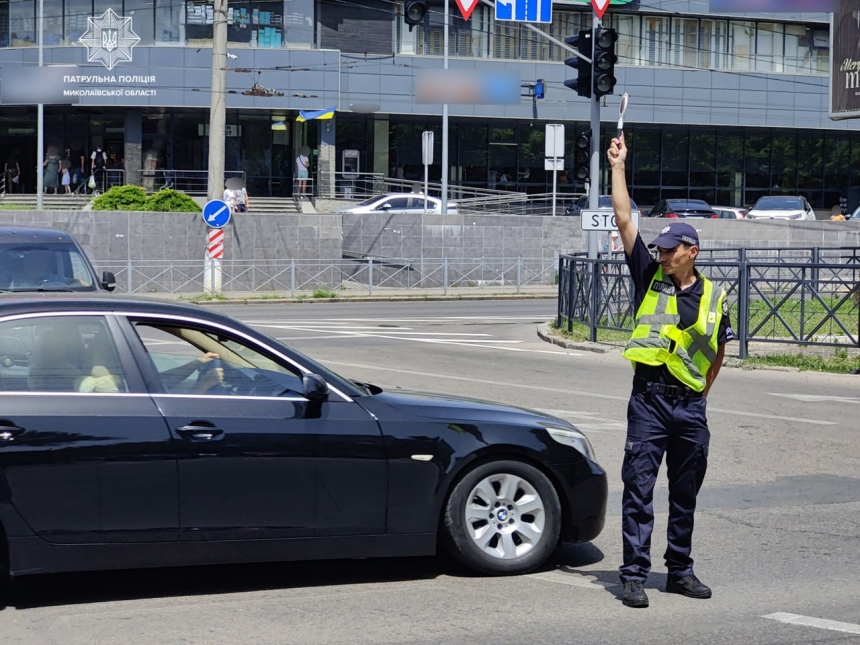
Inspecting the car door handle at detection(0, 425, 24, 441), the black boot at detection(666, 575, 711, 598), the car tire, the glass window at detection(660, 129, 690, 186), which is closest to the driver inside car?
the car door handle at detection(0, 425, 24, 441)

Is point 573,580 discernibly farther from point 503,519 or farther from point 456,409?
point 456,409

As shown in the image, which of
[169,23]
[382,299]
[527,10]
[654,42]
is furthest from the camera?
[654,42]

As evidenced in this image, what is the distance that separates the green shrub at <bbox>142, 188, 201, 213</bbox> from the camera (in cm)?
3250

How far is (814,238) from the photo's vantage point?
122ft

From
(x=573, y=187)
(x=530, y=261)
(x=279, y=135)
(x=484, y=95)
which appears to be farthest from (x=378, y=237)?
(x=573, y=187)

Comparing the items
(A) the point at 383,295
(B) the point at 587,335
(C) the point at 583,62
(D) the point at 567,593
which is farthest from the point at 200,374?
(A) the point at 383,295

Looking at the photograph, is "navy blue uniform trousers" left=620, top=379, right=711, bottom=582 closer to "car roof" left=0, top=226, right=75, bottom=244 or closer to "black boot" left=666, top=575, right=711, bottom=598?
"black boot" left=666, top=575, right=711, bottom=598

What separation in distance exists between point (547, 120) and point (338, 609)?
48.5 meters

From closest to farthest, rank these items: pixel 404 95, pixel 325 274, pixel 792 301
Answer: pixel 792 301 < pixel 325 274 < pixel 404 95

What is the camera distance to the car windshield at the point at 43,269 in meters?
12.7

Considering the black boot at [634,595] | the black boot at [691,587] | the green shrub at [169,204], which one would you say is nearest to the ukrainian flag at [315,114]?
the green shrub at [169,204]

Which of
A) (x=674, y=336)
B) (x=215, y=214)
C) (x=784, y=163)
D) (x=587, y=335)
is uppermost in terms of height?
(x=784, y=163)

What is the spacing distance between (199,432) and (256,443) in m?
0.27

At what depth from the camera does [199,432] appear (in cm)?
577
